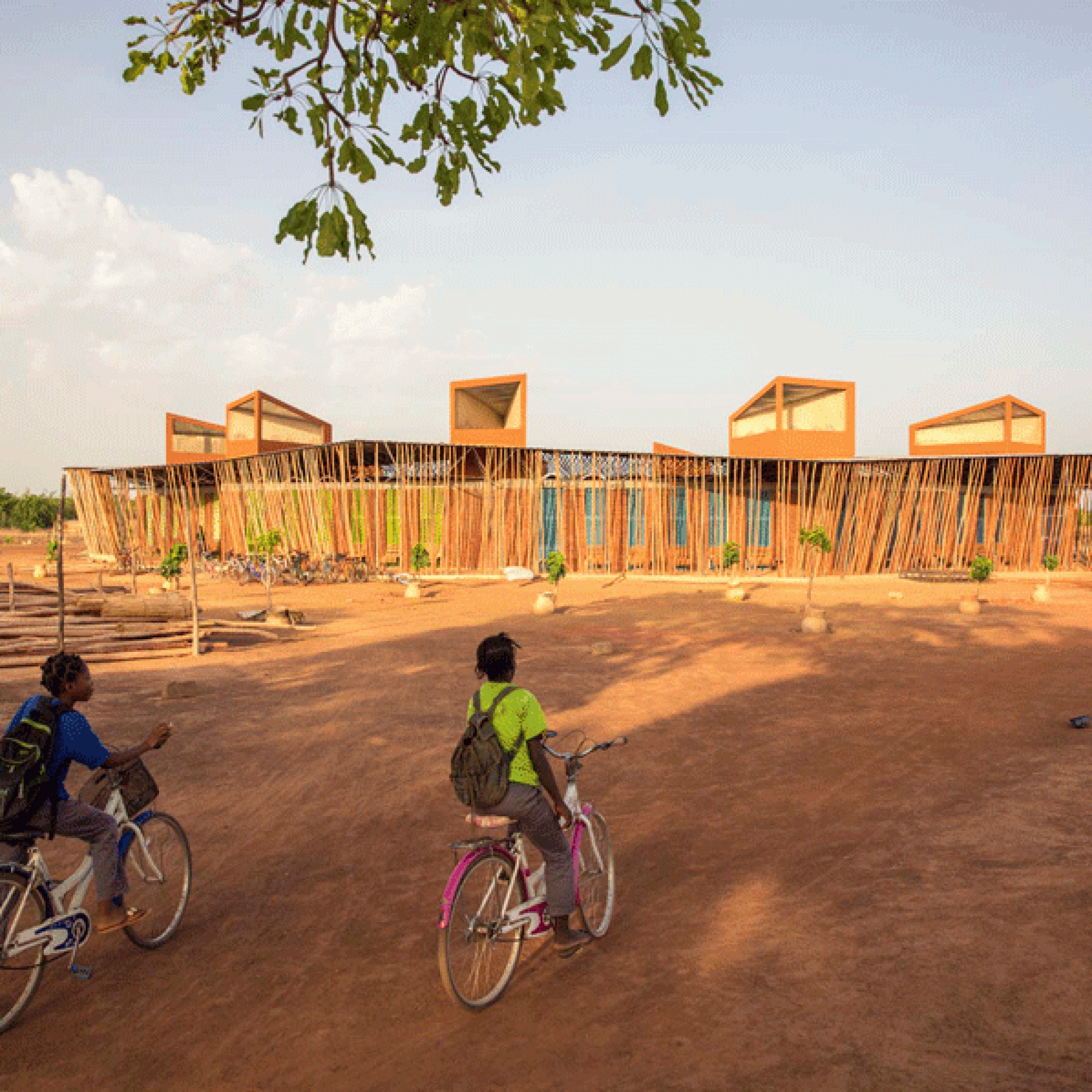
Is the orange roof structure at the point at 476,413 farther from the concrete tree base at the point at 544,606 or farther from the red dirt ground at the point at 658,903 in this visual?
the red dirt ground at the point at 658,903

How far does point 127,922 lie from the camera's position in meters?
3.44

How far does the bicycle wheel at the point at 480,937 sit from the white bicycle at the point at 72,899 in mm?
1458

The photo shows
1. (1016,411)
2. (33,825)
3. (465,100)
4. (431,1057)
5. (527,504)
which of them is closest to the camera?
(431,1057)

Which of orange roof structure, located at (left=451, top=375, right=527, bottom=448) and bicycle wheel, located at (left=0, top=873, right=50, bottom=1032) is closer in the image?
bicycle wheel, located at (left=0, top=873, right=50, bottom=1032)

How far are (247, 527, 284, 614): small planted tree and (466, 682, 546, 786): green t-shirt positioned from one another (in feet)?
40.3

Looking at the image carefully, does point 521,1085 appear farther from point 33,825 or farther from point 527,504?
point 527,504

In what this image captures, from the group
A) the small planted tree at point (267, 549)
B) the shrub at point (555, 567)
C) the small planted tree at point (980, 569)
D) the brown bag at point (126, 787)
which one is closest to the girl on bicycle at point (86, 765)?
the brown bag at point (126, 787)

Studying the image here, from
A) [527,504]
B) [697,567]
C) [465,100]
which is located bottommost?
[697,567]

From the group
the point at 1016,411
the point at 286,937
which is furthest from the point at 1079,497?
the point at 286,937

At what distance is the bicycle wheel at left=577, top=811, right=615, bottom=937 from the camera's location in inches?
144

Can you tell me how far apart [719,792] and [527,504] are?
646 inches

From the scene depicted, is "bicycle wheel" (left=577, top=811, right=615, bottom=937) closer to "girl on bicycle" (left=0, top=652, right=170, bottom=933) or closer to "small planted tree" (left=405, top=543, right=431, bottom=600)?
"girl on bicycle" (left=0, top=652, right=170, bottom=933)

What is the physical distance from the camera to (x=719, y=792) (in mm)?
5715

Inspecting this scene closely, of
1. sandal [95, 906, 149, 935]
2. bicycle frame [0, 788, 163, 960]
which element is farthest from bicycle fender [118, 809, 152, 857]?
sandal [95, 906, 149, 935]
